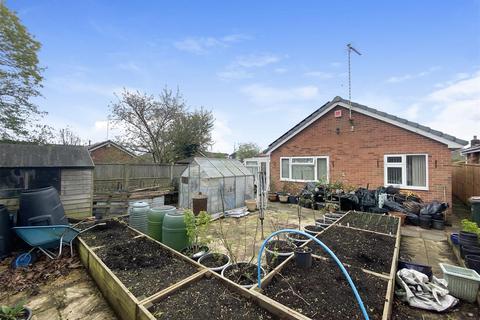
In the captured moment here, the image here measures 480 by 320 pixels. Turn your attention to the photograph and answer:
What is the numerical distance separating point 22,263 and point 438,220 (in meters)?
10.3

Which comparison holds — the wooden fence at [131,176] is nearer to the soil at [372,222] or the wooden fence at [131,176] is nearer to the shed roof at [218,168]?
the shed roof at [218,168]

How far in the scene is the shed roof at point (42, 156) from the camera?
473 centimetres

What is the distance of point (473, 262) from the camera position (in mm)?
3256

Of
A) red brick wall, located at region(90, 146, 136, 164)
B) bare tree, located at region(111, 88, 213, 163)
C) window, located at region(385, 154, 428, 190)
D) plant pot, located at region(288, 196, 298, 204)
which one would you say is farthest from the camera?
red brick wall, located at region(90, 146, 136, 164)

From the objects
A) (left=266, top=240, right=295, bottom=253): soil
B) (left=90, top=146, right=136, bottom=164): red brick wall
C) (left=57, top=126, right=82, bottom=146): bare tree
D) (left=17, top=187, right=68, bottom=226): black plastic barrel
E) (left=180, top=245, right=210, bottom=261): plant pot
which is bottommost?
(left=180, top=245, right=210, bottom=261): plant pot

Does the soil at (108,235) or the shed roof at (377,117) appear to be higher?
the shed roof at (377,117)

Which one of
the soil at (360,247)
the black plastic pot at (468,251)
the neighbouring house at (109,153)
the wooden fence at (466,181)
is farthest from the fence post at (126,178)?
the wooden fence at (466,181)

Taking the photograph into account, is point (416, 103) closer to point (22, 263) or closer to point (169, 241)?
point (169, 241)

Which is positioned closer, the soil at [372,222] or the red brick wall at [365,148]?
the soil at [372,222]

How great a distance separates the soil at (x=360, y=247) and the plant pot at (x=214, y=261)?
5.10 feet

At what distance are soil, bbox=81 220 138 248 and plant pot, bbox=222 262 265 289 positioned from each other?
7.76 ft

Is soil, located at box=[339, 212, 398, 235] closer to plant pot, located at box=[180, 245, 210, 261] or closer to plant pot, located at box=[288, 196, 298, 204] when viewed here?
plant pot, located at box=[180, 245, 210, 261]

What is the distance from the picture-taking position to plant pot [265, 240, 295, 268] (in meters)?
3.26

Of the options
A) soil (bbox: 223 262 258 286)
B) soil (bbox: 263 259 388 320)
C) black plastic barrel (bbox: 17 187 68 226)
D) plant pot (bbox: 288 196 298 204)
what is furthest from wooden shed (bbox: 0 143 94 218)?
plant pot (bbox: 288 196 298 204)
